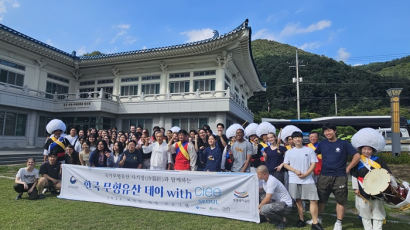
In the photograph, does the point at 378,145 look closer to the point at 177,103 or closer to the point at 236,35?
the point at 236,35

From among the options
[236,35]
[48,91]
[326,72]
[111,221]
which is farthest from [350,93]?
[111,221]

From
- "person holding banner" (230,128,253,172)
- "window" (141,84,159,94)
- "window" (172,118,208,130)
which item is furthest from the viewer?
"window" (141,84,159,94)

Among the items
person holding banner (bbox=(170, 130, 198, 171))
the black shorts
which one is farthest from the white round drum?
person holding banner (bbox=(170, 130, 198, 171))

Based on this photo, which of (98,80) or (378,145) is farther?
(98,80)

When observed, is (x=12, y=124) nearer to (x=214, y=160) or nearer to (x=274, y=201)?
(x=214, y=160)

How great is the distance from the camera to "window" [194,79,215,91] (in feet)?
54.8

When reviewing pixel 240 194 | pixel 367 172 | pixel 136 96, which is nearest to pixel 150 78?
pixel 136 96

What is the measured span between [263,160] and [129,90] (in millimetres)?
15799

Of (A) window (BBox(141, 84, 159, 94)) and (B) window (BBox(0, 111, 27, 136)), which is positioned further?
(A) window (BBox(141, 84, 159, 94))

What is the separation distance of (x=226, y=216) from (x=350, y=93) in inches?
2179

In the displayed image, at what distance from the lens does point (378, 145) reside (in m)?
3.71

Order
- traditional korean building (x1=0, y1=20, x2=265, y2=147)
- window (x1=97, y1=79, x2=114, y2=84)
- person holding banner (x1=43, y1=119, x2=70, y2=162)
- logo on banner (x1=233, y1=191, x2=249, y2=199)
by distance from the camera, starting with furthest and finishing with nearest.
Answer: window (x1=97, y1=79, x2=114, y2=84), traditional korean building (x1=0, y1=20, x2=265, y2=147), person holding banner (x1=43, y1=119, x2=70, y2=162), logo on banner (x1=233, y1=191, x2=249, y2=199)

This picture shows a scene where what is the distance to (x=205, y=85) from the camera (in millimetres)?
16875

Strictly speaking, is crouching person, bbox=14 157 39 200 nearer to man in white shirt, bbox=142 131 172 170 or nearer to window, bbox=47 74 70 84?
man in white shirt, bbox=142 131 172 170
